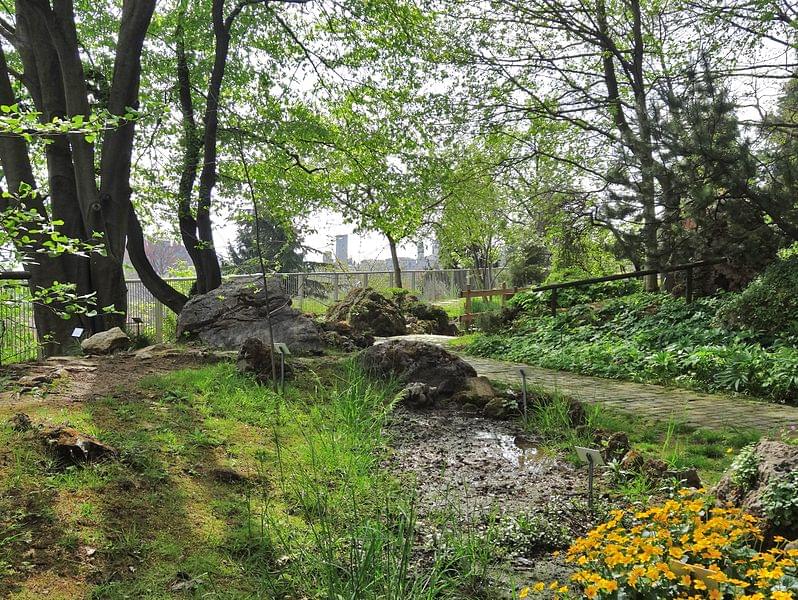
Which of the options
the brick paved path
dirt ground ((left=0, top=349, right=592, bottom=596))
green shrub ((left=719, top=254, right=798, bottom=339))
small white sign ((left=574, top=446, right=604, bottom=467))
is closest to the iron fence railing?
dirt ground ((left=0, top=349, right=592, bottom=596))

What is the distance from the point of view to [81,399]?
4184 mm

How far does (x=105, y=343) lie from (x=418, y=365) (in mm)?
3599

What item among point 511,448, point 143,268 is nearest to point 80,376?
point 511,448

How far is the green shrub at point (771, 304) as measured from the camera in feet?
22.2

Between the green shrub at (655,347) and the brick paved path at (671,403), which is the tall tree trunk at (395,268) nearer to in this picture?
the green shrub at (655,347)

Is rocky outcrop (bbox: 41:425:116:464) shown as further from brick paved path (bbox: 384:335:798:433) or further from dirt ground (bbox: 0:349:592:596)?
brick paved path (bbox: 384:335:798:433)

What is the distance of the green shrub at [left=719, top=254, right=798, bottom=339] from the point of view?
22.2 feet

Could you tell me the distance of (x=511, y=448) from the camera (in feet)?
13.9

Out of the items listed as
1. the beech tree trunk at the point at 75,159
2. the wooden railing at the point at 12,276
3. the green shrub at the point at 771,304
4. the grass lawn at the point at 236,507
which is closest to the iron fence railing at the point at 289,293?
the wooden railing at the point at 12,276

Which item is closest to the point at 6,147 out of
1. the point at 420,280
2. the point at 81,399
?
the point at 81,399

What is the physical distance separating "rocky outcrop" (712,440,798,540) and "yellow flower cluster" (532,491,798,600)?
0.41 feet

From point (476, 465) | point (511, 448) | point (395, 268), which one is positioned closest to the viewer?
point (476, 465)

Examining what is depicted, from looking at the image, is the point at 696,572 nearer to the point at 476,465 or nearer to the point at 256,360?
the point at 476,465

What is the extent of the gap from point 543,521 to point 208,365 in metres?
4.15
